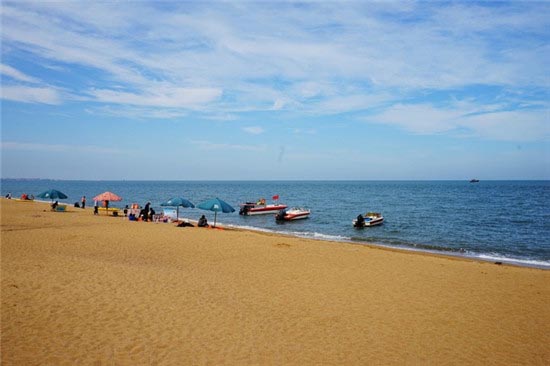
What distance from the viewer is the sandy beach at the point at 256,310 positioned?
702 cm

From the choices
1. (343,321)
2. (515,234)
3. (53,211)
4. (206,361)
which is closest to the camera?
(206,361)

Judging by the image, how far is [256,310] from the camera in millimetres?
9305

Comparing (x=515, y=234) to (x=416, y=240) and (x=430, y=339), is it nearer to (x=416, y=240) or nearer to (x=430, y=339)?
(x=416, y=240)

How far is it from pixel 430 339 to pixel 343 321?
1927 mm

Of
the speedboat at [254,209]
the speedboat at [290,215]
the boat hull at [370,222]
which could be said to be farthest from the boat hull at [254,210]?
the boat hull at [370,222]

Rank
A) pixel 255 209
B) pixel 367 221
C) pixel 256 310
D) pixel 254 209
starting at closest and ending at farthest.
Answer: pixel 256 310, pixel 367 221, pixel 254 209, pixel 255 209

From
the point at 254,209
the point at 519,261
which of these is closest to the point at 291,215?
the point at 254,209

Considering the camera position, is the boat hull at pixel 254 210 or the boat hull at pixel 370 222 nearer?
the boat hull at pixel 370 222

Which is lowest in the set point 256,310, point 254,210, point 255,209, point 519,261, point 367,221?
point 519,261

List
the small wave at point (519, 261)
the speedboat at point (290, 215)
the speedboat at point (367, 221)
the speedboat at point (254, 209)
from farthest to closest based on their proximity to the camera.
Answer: the speedboat at point (254, 209)
the speedboat at point (290, 215)
the speedboat at point (367, 221)
the small wave at point (519, 261)

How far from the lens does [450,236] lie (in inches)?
1136

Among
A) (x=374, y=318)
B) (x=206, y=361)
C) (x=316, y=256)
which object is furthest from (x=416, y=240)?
(x=206, y=361)

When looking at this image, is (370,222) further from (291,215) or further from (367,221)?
(291,215)

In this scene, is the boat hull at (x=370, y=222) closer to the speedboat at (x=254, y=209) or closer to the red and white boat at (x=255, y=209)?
the red and white boat at (x=255, y=209)
